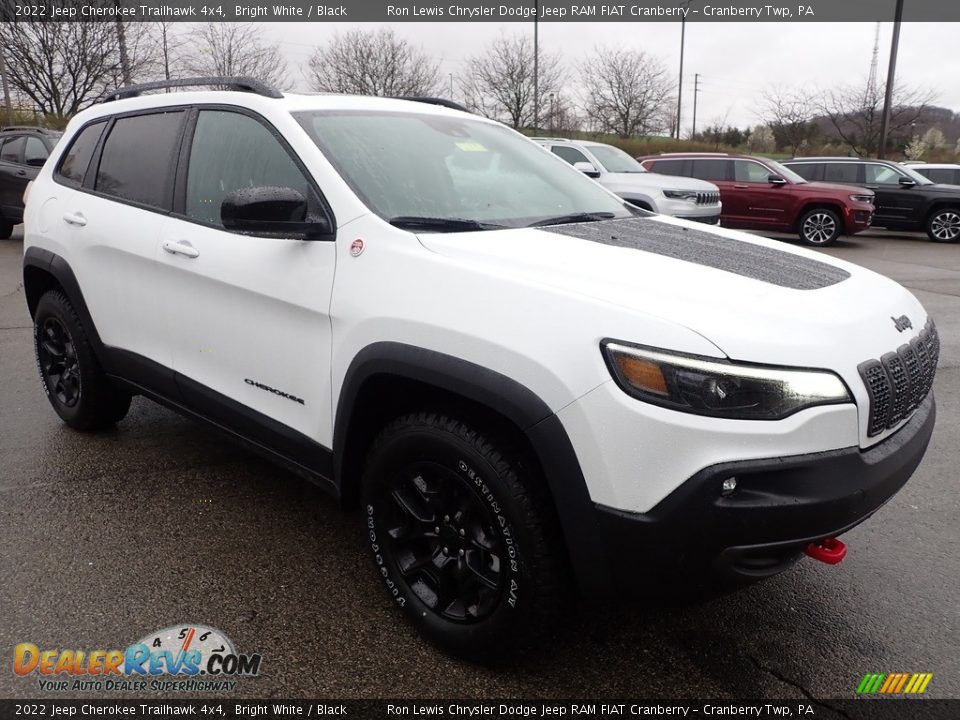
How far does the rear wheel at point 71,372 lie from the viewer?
3973 mm

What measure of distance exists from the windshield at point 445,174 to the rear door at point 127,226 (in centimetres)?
95

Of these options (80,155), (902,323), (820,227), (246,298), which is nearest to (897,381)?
(902,323)

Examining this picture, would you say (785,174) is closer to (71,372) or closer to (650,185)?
(650,185)

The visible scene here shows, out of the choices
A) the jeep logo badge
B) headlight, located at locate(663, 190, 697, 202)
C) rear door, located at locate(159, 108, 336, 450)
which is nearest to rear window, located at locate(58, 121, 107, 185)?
rear door, located at locate(159, 108, 336, 450)

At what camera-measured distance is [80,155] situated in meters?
4.03

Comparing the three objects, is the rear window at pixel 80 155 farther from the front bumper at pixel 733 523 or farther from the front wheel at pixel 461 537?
the front bumper at pixel 733 523

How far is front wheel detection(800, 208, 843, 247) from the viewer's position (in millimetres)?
14297

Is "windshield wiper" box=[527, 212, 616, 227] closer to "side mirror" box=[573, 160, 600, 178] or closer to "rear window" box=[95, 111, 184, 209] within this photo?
"rear window" box=[95, 111, 184, 209]

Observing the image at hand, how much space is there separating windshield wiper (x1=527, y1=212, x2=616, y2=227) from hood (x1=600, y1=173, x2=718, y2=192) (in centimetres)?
906

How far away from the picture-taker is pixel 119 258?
3496 mm

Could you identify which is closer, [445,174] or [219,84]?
[445,174]

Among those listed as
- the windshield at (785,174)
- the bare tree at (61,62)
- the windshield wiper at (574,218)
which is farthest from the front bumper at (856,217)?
the bare tree at (61,62)

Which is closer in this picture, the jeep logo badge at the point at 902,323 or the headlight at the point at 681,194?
the jeep logo badge at the point at 902,323

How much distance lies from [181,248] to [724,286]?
7.01 feet
